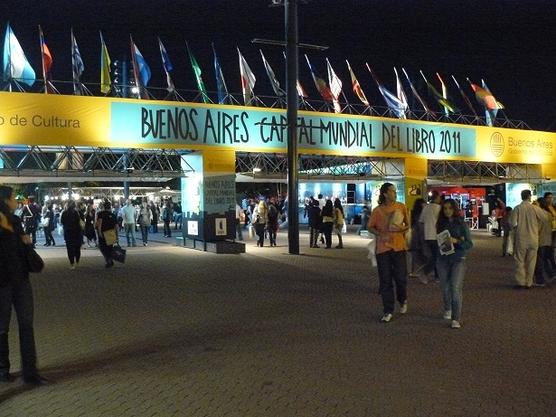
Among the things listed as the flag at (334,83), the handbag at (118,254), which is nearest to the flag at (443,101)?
the flag at (334,83)

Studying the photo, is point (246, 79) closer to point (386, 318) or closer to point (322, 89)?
point (322, 89)

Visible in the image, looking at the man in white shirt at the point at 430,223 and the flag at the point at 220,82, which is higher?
the flag at the point at 220,82

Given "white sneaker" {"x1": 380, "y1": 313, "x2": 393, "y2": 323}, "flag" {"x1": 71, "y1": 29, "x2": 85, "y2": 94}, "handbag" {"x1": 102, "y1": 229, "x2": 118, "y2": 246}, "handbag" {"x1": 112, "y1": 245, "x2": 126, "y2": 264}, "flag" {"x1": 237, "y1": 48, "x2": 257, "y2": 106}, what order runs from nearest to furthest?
1. "white sneaker" {"x1": 380, "y1": 313, "x2": 393, "y2": 323}
2. "handbag" {"x1": 112, "y1": 245, "x2": 126, "y2": 264}
3. "handbag" {"x1": 102, "y1": 229, "x2": 118, "y2": 246}
4. "flag" {"x1": 71, "y1": 29, "x2": 85, "y2": 94}
5. "flag" {"x1": 237, "y1": 48, "x2": 257, "y2": 106}

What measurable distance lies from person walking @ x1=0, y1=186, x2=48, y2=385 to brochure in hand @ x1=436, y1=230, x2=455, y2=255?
16.4 ft

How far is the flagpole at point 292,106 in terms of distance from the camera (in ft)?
62.0

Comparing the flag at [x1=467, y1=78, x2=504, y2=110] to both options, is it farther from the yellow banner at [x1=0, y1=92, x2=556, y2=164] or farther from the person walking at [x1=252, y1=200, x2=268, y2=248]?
the person walking at [x1=252, y1=200, x2=268, y2=248]

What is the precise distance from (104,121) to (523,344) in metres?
14.3

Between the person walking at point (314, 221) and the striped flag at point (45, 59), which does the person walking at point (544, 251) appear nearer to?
the person walking at point (314, 221)

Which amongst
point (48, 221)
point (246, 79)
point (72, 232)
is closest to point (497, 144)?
point (246, 79)

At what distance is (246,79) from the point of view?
22609 millimetres

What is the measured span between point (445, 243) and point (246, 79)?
1575 cm

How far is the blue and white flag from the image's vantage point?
21234mm

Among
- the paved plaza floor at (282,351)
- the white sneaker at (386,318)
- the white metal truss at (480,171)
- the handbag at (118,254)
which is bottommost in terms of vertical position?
the paved plaza floor at (282,351)

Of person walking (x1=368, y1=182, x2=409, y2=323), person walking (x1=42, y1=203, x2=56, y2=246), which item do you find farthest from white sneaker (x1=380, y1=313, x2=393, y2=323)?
person walking (x1=42, y1=203, x2=56, y2=246)
